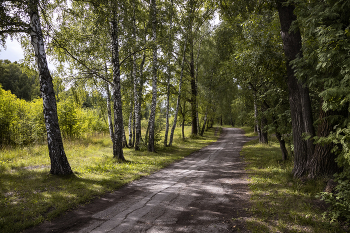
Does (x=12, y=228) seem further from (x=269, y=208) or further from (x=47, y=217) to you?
(x=269, y=208)

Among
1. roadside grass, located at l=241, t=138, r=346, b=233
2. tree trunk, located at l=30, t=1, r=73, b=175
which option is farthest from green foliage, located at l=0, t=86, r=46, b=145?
roadside grass, located at l=241, t=138, r=346, b=233

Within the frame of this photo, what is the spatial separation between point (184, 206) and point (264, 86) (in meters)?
7.71

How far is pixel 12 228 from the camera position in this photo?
12.1ft

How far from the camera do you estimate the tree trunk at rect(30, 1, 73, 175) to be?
6371mm

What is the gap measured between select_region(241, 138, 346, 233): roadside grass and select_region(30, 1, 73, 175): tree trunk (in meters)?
6.62

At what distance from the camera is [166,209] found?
4637 millimetres

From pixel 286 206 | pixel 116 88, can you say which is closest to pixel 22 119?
pixel 116 88

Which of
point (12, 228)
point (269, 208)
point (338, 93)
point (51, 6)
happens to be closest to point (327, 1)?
point (338, 93)

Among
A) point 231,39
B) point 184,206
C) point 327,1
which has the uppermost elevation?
point 231,39

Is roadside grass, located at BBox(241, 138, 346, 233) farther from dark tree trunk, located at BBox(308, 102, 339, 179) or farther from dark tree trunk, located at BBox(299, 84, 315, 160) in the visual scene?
dark tree trunk, located at BBox(299, 84, 315, 160)

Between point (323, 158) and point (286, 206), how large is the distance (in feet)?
7.24

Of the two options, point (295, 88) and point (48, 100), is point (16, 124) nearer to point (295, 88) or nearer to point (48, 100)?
point (48, 100)

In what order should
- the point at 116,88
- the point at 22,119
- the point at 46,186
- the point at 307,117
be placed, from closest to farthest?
1. the point at 46,186
2. the point at 307,117
3. the point at 116,88
4. the point at 22,119

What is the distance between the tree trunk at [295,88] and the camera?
245 inches
